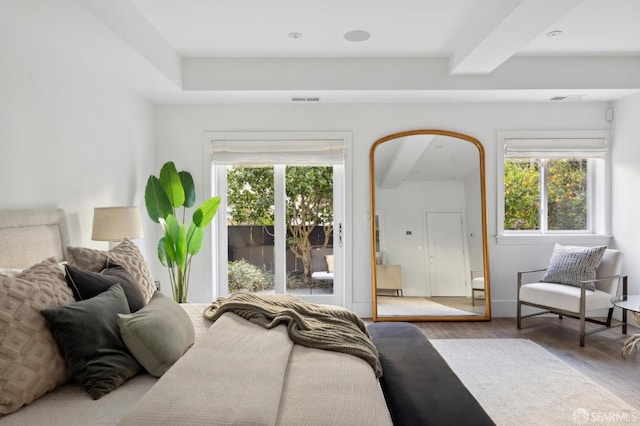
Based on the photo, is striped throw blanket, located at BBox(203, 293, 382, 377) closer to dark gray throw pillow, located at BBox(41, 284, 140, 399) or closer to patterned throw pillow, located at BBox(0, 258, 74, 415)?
dark gray throw pillow, located at BBox(41, 284, 140, 399)

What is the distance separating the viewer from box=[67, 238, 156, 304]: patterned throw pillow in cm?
228

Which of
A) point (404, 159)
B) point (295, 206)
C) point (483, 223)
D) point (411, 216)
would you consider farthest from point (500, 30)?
point (295, 206)

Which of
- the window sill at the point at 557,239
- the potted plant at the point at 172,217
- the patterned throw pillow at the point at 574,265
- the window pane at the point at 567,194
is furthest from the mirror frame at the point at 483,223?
the potted plant at the point at 172,217

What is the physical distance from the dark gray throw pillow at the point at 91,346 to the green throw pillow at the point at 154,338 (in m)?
0.05

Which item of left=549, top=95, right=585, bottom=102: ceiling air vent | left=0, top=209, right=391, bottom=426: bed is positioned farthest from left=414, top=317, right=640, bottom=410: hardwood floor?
left=549, top=95, right=585, bottom=102: ceiling air vent

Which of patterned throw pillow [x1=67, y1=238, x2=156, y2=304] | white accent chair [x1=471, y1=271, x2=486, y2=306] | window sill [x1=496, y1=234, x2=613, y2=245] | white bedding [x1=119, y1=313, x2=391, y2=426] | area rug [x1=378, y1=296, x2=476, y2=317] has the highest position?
patterned throw pillow [x1=67, y1=238, x2=156, y2=304]

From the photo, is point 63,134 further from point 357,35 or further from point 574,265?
point 574,265

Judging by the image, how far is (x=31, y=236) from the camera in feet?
8.41

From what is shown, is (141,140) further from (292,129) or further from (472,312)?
(472,312)

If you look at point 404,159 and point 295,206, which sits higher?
point 404,159

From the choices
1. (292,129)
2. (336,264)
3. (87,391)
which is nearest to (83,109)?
(292,129)

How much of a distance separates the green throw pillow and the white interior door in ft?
10.6

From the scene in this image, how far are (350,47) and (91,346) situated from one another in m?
3.16

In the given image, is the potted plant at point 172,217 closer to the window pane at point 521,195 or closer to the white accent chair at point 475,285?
the white accent chair at point 475,285
